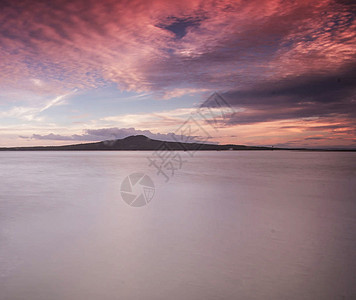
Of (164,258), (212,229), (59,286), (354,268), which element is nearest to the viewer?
(59,286)

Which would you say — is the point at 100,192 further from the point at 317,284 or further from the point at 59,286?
the point at 317,284

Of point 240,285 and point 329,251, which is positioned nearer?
point 240,285

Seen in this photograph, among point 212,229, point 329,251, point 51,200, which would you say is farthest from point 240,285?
point 51,200

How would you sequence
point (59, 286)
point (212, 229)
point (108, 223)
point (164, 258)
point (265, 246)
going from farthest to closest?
point (108, 223) → point (212, 229) → point (265, 246) → point (164, 258) → point (59, 286)

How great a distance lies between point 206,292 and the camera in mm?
3650

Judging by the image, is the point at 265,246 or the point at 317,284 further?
the point at 265,246

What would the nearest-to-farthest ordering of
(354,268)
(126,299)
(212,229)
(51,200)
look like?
(126,299)
(354,268)
(212,229)
(51,200)

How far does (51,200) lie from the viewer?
10.6 meters

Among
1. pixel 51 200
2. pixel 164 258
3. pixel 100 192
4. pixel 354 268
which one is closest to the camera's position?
pixel 354 268

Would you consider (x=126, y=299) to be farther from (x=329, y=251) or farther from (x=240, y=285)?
(x=329, y=251)

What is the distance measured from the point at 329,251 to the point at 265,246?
1.10 metres

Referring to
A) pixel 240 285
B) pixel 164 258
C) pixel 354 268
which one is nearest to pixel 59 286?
pixel 164 258

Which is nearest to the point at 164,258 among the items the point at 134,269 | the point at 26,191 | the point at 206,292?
the point at 134,269

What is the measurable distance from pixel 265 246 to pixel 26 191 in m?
11.4
